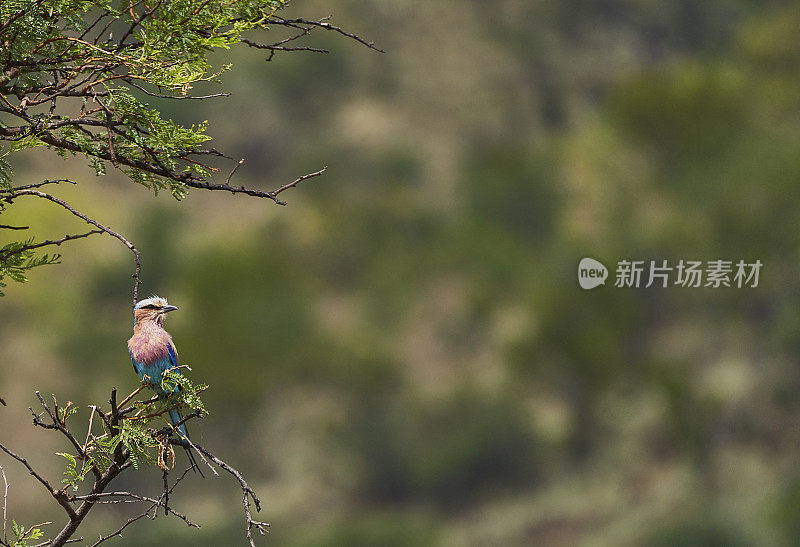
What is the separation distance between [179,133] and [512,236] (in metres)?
21.6

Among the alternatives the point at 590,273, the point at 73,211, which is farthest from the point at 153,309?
the point at 590,273

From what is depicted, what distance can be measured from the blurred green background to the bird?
14564 millimetres

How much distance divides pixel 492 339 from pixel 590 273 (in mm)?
3649

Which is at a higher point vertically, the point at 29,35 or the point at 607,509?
the point at 607,509

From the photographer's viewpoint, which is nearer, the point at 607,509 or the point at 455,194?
the point at 607,509

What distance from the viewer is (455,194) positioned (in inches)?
Result: 1022

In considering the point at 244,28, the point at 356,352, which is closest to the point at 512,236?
the point at 356,352

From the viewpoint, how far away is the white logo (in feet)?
64.9

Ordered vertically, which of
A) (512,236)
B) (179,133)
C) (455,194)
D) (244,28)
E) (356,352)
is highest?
(455,194)

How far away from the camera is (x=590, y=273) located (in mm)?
19891

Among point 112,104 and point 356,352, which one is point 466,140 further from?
point 112,104

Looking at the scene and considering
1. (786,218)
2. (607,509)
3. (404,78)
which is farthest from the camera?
(404,78)

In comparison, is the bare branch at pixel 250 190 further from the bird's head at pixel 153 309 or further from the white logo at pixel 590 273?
the white logo at pixel 590 273

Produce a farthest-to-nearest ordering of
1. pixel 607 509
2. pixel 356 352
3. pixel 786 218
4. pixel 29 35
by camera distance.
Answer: pixel 356 352 → pixel 607 509 → pixel 786 218 → pixel 29 35
